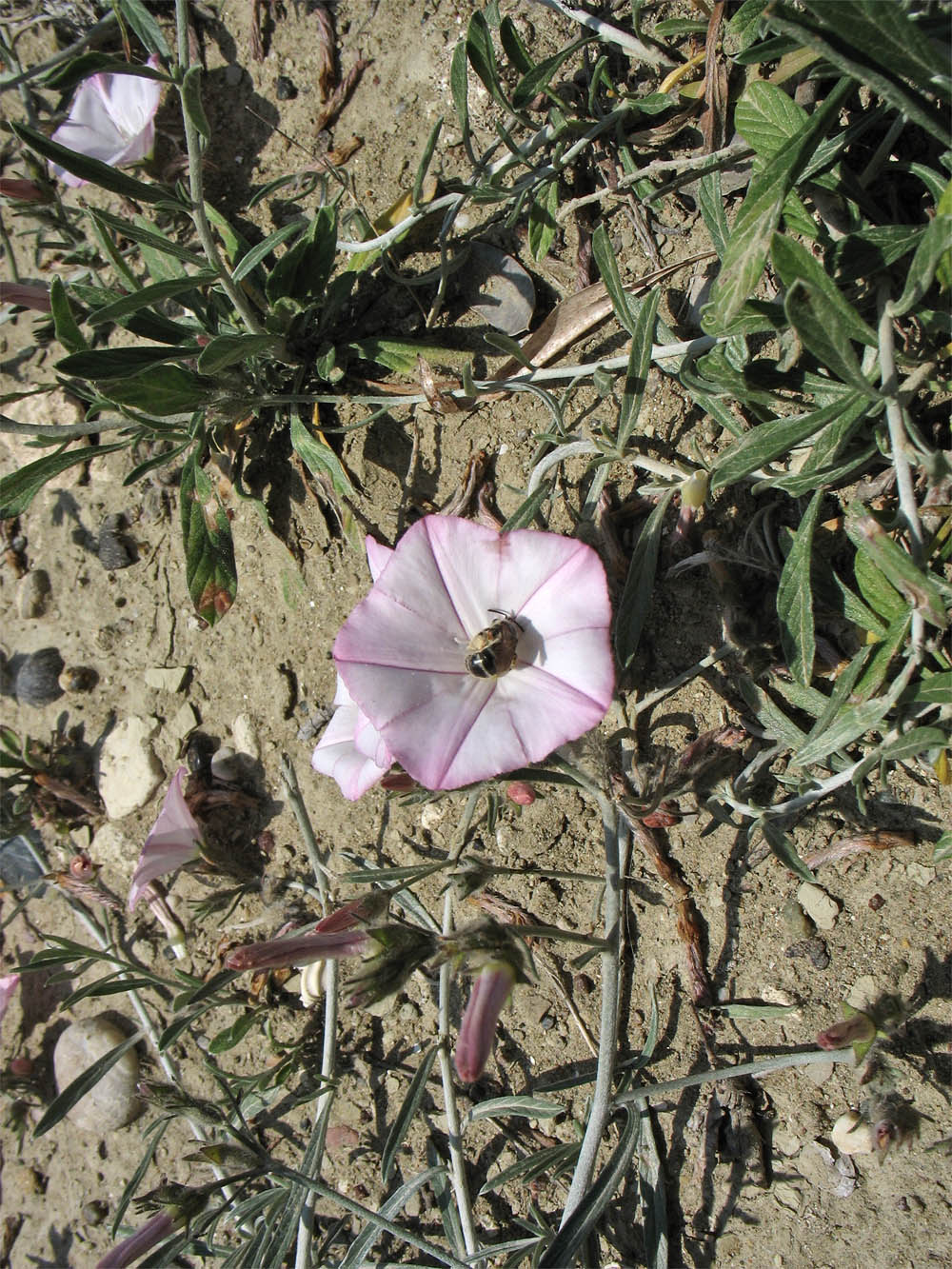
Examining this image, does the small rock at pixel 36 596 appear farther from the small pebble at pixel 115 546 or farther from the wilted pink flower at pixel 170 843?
the wilted pink flower at pixel 170 843

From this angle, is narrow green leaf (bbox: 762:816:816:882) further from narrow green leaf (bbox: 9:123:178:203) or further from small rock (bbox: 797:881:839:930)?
narrow green leaf (bbox: 9:123:178:203)

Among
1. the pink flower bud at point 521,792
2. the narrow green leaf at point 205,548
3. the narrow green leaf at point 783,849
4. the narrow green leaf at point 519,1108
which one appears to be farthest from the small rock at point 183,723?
the narrow green leaf at point 783,849

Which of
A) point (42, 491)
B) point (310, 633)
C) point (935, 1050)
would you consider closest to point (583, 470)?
point (310, 633)

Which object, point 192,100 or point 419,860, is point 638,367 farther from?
point 419,860

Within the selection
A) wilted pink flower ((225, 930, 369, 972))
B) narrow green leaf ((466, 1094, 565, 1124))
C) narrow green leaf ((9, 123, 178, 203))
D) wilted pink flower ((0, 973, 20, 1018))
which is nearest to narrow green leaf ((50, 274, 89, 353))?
→ narrow green leaf ((9, 123, 178, 203))

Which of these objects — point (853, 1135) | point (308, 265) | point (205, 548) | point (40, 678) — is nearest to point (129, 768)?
point (40, 678)

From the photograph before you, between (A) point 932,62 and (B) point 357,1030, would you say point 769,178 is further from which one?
(B) point 357,1030
